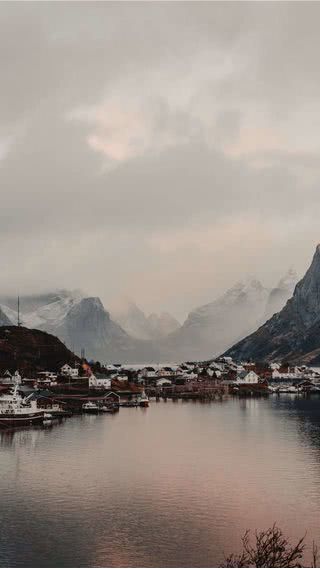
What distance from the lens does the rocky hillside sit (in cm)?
17975

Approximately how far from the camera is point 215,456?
246 ft

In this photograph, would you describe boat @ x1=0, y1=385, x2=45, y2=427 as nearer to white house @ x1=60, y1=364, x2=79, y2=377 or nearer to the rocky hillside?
the rocky hillside

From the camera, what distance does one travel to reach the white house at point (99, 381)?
175 metres

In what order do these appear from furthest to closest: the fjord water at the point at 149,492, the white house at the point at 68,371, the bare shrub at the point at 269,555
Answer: the white house at the point at 68,371, the fjord water at the point at 149,492, the bare shrub at the point at 269,555

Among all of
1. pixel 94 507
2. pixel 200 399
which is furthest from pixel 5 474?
pixel 200 399

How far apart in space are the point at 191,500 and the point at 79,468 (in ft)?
56.6

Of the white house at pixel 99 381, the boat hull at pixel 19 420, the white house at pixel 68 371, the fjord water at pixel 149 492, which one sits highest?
the white house at pixel 68 371

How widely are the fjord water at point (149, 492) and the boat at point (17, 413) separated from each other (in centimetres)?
680

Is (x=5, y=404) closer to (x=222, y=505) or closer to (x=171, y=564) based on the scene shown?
(x=222, y=505)

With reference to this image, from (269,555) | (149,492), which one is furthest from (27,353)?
(269,555)

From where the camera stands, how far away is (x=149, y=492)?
182ft

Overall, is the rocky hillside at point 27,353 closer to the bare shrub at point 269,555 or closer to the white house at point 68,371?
the white house at point 68,371

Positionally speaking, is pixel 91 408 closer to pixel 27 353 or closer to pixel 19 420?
pixel 19 420

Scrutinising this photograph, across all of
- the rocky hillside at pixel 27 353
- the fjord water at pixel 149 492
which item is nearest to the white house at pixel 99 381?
the rocky hillside at pixel 27 353
